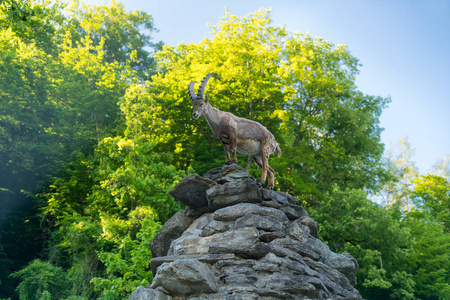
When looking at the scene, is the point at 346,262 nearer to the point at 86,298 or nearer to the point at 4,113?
the point at 86,298

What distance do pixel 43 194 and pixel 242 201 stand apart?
15456mm

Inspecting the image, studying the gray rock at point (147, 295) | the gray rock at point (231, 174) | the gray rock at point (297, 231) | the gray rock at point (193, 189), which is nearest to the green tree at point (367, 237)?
the gray rock at point (297, 231)

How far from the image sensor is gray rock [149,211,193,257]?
1005 cm

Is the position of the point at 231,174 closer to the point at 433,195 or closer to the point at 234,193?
the point at 234,193

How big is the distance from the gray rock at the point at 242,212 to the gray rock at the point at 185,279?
1.82m

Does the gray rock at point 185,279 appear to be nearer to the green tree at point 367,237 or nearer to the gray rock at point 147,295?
the gray rock at point 147,295

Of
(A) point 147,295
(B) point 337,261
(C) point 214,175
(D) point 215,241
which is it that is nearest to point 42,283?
(C) point 214,175

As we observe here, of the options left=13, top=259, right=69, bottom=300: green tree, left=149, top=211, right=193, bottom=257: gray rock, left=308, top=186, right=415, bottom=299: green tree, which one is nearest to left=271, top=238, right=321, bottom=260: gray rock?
left=149, top=211, right=193, bottom=257: gray rock

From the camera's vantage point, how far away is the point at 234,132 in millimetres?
9797

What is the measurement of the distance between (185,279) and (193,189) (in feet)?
10.0

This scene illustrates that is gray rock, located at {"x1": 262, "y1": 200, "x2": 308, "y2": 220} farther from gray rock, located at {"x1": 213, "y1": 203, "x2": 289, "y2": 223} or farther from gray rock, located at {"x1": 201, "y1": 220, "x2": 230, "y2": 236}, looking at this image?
gray rock, located at {"x1": 201, "y1": 220, "x2": 230, "y2": 236}

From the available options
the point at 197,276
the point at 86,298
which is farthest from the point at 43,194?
the point at 197,276

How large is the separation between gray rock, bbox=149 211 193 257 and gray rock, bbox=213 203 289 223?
49.7 inches

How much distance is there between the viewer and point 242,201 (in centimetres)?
955
